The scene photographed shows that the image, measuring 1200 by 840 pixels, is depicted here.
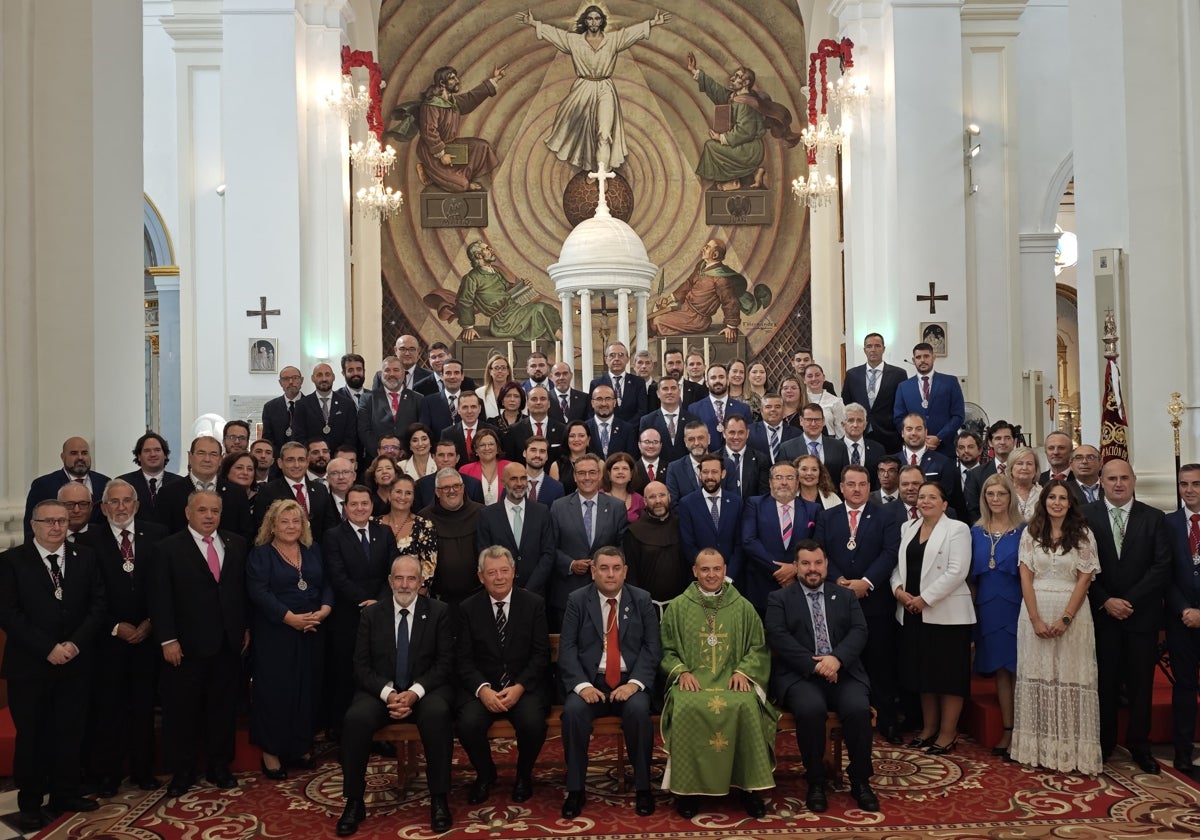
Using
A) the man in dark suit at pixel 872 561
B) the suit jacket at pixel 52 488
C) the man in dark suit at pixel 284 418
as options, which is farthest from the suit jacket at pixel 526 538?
the man in dark suit at pixel 284 418

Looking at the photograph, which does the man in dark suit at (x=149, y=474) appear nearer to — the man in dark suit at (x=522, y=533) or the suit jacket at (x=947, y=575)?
the man in dark suit at (x=522, y=533)

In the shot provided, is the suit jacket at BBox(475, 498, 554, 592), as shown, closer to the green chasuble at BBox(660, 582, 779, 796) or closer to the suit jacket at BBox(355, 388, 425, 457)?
the green chasuble at BBox(660, 582, 779, 796)

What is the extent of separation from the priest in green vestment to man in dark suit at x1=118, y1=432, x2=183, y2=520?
318cm

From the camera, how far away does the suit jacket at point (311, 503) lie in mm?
7223

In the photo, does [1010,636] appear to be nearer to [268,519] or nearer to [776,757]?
[776,757]

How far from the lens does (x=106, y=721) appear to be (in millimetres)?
6191

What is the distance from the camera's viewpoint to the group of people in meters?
5.91

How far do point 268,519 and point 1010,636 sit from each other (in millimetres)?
4210

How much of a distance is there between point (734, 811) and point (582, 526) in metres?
1.98

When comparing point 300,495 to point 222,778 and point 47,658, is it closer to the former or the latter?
point 222,778

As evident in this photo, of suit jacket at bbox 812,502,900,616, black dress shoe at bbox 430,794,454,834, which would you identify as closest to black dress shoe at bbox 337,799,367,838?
black dress shoe at bbox 430,794,454,834

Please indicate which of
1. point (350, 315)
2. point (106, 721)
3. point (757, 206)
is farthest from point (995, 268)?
point (106, 721)

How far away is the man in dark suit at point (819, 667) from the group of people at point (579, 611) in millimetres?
15

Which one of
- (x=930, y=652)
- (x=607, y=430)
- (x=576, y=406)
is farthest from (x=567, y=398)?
(x=930, y=652)
